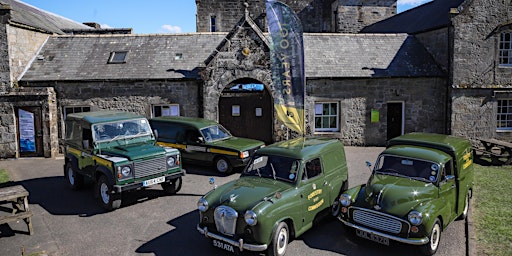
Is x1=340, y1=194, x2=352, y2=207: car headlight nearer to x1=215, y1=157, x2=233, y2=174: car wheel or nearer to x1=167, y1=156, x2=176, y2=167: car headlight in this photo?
x1=167, y1=156, x2=176, y2=167: car headlight

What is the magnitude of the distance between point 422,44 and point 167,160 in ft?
49.9

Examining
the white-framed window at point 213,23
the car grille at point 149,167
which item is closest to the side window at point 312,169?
the car grille at point 149,167

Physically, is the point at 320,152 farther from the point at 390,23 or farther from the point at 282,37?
the point at 390,23

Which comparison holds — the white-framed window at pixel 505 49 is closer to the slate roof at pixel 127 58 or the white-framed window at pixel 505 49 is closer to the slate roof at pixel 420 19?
the slate roof at pixel 420 19

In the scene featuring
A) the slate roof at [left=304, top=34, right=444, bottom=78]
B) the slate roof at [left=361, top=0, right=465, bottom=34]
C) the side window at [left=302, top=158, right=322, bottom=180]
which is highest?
the slate roof at [left=361, top=0, right=465, bottom=34]

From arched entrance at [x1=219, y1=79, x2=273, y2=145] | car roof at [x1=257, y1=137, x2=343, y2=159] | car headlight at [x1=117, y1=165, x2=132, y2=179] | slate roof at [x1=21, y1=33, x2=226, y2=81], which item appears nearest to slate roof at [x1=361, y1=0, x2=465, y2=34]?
arched entrance at [x1=219, y1=79, x2=273, y2=145]

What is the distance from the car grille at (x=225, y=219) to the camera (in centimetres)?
675

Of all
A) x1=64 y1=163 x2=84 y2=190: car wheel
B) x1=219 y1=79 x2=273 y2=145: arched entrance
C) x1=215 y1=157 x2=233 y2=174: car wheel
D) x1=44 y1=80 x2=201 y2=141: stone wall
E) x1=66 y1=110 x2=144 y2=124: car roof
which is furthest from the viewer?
x1=219 y1=79 x2=273 y2=145: arched entrance

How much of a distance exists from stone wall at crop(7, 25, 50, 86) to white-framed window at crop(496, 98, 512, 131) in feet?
71.8

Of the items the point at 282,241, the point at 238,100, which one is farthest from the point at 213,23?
the point at 282,241

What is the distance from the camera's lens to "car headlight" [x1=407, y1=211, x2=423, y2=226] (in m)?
6.70

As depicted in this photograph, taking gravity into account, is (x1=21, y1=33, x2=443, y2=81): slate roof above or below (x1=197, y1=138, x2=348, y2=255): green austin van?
above

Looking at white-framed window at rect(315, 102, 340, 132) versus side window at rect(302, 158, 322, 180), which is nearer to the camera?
side window at rect(302, 158, 322, 180)

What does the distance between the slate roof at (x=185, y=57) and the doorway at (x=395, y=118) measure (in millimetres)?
1502
